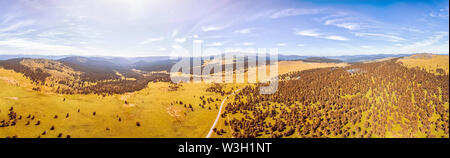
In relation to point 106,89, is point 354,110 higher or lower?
lower

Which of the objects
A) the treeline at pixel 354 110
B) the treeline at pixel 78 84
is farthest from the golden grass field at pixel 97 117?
the treeline at pixel 78 84

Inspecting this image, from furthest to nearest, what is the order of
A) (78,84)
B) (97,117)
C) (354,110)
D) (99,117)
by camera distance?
(78,84) < (354,110) < (99,117) < (97,117)

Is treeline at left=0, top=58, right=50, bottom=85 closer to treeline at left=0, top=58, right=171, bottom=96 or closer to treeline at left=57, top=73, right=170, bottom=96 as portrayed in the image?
Answer: treeline at left=0, top=58, right=171, bottom=96

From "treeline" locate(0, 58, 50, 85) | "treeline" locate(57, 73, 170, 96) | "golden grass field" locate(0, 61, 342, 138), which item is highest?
"treeline" locate(0, 58, 50, 85)

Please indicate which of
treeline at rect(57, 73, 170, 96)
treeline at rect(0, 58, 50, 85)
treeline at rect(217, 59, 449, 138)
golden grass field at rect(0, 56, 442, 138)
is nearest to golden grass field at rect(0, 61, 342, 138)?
golden grass field at rect(0, 56, 442, 138)

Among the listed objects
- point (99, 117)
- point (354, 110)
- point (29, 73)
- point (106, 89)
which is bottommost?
point (99, 117)

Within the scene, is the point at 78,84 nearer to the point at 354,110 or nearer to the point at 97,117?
the point at 97,117

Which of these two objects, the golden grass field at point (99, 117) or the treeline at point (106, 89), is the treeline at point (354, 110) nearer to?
the golden grass field at point (99, 117)

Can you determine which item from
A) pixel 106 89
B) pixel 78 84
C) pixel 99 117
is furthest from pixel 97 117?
pixel 78 84

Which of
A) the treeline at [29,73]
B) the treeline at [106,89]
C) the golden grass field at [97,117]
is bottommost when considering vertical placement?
the golden grass field at [97,117]
